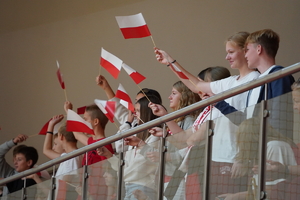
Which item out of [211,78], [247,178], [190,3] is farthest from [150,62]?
[247,178]

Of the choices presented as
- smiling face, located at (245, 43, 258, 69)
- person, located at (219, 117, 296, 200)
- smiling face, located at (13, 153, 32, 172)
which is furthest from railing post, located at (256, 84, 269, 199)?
smiling face, located at (13, 153, 32, 172)

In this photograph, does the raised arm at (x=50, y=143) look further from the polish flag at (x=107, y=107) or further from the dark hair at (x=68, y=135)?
the polish flag at (x=107, y=107)

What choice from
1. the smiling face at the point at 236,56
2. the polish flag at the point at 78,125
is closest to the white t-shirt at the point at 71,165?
the polish flag at the point at 78,125

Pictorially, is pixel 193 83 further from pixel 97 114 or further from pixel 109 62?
pixel 97 114

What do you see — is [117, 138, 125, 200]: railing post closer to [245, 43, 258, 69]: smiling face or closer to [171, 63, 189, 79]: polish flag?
[171, 63, 189, 79]: polish flag

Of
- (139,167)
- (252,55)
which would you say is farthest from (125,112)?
(252,55)

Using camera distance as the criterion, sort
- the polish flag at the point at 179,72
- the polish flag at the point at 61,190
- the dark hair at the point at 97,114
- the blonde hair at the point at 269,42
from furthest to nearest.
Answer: the dark hair at the point at 97,114 < the polish flag at the point at 61,190 < the polish flag at the point at 179,72 < the blonde hair at the point at 269,42

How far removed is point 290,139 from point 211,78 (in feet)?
4.10

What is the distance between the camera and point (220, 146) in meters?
2.68

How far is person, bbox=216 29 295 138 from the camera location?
8.02 ft

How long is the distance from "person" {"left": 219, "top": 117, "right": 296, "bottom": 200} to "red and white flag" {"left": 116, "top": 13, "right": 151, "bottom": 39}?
1538mm

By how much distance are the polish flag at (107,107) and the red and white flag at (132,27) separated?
0.71 meters

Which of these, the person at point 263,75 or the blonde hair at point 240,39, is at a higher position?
the blonde hair at point 240,39

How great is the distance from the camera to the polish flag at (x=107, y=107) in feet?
14.3
